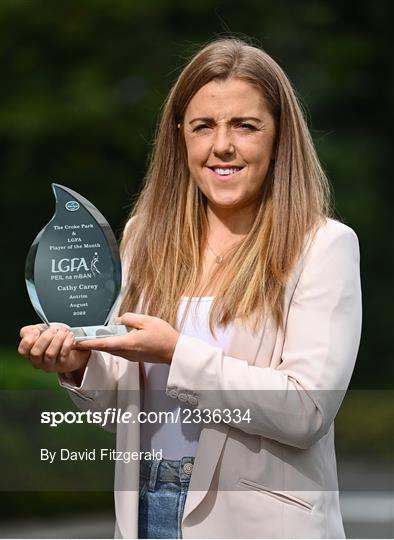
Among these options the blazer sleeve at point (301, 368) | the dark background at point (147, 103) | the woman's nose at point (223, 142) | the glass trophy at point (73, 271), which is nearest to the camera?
the blazer sleeve at point (301, 368)

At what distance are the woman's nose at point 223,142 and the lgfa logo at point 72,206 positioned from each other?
1.05ft

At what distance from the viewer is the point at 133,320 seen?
1941 millimetres

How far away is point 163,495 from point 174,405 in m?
0.16

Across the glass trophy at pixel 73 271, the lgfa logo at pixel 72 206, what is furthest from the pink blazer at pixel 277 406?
the lgfa logo at pixel 72 206

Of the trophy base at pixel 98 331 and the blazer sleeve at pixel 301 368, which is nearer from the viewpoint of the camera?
the blazer sleeve at pixel 301 368

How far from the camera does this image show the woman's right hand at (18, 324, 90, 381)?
1942mm

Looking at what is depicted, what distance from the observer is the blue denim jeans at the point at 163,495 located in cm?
191

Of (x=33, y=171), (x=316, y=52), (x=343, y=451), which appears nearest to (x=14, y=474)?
(x=343, y=451)

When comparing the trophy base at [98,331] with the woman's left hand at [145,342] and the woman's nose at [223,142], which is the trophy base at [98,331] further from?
the woman's nose at [223,142]

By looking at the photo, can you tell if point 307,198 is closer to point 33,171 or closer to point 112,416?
point 112,416

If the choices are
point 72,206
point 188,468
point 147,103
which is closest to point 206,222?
point 72,206

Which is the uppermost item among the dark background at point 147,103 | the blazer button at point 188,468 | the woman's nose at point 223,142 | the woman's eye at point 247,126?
the dark background at point 147,103

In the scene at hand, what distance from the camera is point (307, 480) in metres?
1.91

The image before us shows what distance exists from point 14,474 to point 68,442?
0.67m
